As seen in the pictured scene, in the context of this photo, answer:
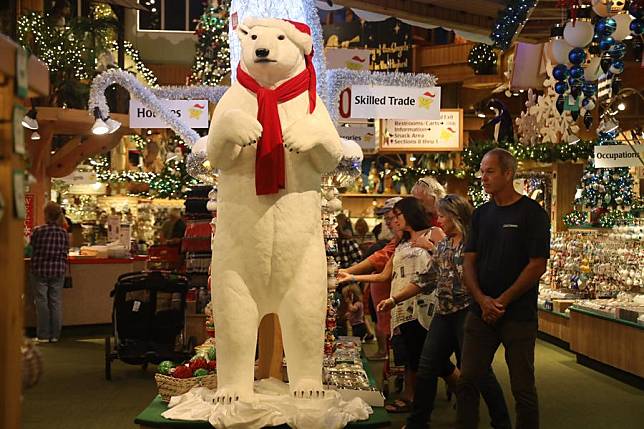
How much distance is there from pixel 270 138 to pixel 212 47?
Answer: 9.31m

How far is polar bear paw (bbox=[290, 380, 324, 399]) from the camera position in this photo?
4355 mm

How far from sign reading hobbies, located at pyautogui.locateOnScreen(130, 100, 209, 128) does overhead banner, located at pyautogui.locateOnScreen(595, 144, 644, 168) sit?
3.80m

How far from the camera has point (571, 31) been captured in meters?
6.91

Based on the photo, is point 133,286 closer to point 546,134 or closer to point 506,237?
point 506,237

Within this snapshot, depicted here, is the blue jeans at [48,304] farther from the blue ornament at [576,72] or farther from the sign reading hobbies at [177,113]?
the blue ornament at [576,72]

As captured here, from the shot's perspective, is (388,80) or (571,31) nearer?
(571,31)

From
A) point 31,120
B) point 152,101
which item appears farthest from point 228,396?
point 31,120

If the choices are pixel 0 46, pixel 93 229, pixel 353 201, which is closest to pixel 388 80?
pixel 0 46

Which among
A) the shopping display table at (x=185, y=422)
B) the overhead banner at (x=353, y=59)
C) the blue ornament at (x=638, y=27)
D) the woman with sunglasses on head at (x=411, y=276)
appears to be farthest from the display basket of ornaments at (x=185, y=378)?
the overhead banner at (x=353, y=59)

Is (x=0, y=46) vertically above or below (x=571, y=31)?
below

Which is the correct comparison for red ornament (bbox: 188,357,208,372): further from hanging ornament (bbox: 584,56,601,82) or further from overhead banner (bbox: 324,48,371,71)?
overhead banner (bbox: 324,48,371,71)

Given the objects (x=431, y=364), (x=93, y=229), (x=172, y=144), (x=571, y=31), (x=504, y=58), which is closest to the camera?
(x=431, y=364)

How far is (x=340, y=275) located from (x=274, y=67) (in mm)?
2135

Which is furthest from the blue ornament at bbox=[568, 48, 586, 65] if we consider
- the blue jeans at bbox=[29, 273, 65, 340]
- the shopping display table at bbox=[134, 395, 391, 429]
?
the blue jeans at bbox=[29, 273, 65, 340]
